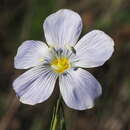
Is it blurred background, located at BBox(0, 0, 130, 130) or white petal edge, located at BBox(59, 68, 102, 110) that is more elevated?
white petal edge, located at BBox(59, 68, 102, 110)

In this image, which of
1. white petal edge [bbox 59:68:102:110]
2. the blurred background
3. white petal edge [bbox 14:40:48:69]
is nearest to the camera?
white petal edge [bbox 59:68:102:110]

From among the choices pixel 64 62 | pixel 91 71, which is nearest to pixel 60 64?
pixel 64 62

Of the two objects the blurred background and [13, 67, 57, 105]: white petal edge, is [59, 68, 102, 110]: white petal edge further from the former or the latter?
the blurred background

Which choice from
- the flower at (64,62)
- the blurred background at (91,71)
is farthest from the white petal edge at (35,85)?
the blurred background at (91,71)

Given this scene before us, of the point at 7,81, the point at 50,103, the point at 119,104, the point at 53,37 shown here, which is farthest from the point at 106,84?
the point at 53,37

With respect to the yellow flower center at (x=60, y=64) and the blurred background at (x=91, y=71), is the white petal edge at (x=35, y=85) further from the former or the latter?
the blurred background at (x=91, y=71)

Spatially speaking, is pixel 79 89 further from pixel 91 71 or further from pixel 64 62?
pixel 91 71

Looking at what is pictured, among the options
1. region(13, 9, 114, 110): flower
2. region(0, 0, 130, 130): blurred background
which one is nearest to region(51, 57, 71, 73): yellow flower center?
region(13, 9, 114, 110): flower

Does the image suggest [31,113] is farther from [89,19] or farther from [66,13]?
[66,13]
